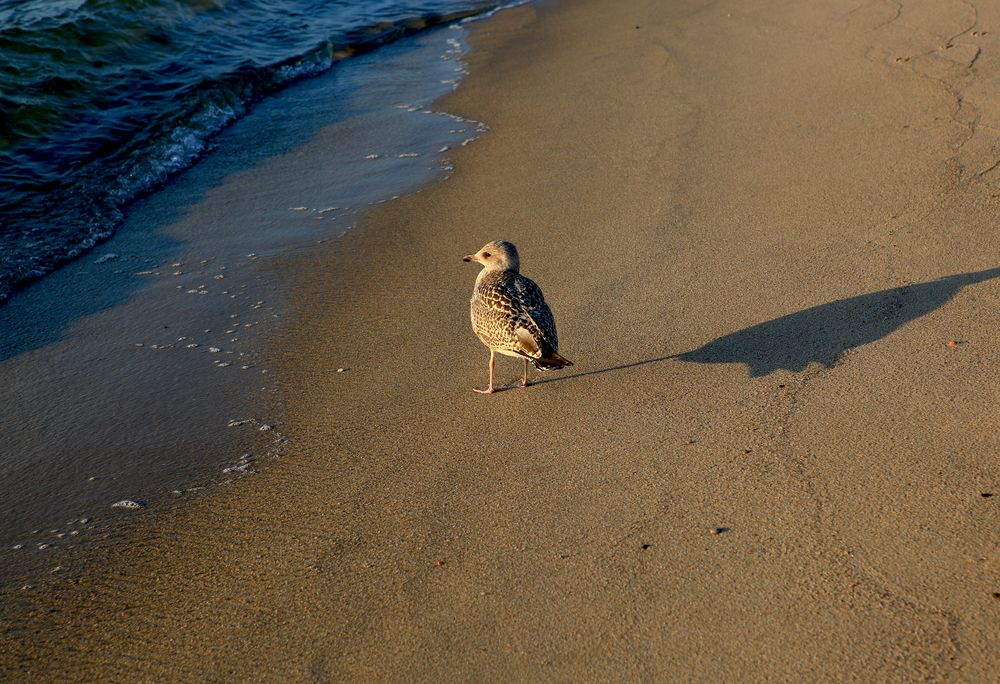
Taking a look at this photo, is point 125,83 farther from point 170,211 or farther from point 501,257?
point 501,257

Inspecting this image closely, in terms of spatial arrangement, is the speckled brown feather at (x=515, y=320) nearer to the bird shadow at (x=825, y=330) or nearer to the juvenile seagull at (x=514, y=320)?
the juvenile seagull at (x=514, y=320)

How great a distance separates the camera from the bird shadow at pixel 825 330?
525 cm

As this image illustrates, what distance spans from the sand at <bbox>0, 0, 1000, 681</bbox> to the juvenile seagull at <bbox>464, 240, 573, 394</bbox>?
0.32 m

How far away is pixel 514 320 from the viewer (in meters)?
5.15

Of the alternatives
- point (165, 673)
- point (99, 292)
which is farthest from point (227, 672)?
point (99, 292)

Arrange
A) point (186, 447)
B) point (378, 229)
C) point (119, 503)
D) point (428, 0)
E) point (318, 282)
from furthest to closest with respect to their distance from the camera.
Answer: point (428, 0), point (378, 229), point (318, 282), point (186, 447), point (119, 503)

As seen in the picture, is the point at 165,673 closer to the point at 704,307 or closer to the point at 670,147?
the point at 704,307

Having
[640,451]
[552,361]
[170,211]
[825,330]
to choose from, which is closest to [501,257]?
[552,361]

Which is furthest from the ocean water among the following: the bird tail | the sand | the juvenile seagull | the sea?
the bird tail

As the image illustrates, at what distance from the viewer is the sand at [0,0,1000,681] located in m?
3.55

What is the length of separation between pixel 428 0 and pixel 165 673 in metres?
16.1

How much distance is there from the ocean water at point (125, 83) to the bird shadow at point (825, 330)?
18.3 ft

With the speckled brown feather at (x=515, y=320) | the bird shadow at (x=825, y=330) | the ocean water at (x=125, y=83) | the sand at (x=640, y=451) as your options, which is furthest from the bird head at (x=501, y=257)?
the ocean water at (x=125, y=83)

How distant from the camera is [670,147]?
8570mm
